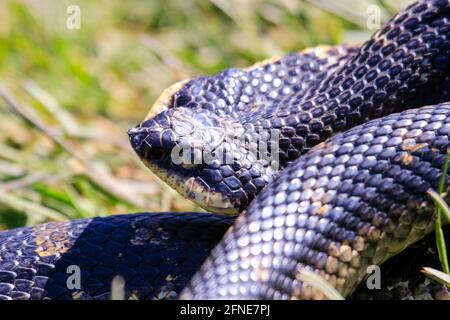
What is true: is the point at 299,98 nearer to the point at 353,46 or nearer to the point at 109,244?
the point at 353,46

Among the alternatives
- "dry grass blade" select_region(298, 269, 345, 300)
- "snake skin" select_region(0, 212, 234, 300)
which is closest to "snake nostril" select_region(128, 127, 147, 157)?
"snake skin" select_region(0, 212, 234, 300)

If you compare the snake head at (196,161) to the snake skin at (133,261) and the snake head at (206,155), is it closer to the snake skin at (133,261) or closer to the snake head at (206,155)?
the snake head at (206,155)

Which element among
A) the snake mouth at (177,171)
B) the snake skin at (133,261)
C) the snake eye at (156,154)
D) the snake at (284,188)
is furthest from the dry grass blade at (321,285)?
the snake eye at (156,154)

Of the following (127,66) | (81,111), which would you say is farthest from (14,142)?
(127,66)

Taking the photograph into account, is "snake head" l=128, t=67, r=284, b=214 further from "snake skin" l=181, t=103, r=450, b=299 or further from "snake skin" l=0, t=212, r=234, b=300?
"snake skin" l=181, t=103, r=450, b=299

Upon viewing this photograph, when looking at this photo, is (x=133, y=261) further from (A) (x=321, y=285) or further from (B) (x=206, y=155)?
(A) (x=321, y=285)
